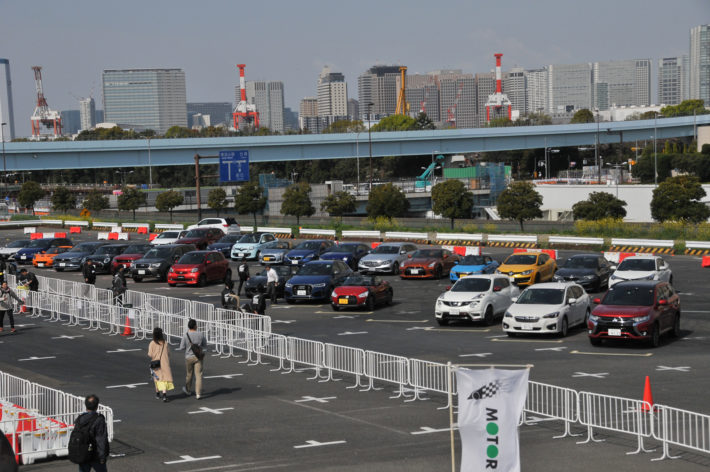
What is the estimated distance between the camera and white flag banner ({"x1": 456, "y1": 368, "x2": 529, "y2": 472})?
31.9 feet

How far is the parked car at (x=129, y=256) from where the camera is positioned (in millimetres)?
41719

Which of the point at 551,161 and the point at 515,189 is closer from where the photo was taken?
the point at 515,189

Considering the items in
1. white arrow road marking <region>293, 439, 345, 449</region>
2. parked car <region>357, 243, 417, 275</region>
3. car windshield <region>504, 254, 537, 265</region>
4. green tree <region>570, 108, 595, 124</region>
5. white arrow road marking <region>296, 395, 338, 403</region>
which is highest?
green tree <region>570, 108, 595, 124</region>

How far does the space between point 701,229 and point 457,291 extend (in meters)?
29.3

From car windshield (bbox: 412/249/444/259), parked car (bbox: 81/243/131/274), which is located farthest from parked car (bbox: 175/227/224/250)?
car windshield (bbox: 412/249/444/259)

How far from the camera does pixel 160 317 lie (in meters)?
26.1

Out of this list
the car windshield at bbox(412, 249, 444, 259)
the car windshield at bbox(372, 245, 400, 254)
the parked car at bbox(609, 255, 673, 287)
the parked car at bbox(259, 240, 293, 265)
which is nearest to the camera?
the parked car at bbox(609, 255, 673, 287)

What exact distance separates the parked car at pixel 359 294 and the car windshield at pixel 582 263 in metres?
6.86

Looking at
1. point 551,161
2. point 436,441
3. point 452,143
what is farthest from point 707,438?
point 551,161

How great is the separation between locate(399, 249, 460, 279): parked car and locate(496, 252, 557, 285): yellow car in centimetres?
384

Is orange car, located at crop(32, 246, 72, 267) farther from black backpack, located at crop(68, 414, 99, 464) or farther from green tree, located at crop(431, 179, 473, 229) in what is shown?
black backpack, located at crop(68, 414, 99, 464)

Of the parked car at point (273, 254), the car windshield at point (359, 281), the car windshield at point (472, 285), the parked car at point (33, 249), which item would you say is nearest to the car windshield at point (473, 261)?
the car windshield at point (359, 281)

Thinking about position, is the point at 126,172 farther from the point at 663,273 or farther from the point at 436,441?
the point at 436,441

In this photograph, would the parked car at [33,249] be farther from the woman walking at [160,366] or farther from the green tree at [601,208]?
the green tree at [601,208]
